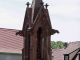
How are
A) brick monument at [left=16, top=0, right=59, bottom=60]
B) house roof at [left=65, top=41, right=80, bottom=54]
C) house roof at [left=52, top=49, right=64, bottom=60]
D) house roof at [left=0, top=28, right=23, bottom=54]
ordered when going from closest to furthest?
brick monument at [left=16, top=0, right=59, bottom=60], house roof at [left=0, top=28, right=23, bottom=54], house roof at [left=65, top=41, right=80, bottom=54], house roof at [left=52, top=49, right=64, bottom=60]

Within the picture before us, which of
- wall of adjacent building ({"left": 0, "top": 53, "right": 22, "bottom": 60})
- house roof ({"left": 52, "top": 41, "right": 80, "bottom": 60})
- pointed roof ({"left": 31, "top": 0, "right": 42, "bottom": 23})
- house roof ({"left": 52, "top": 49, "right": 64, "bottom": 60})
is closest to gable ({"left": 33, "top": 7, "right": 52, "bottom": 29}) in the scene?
pointed roof ({"left": 31, "top": 0, "right": 42, "bottom": 23})

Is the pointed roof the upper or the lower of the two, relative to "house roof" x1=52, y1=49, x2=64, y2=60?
upper

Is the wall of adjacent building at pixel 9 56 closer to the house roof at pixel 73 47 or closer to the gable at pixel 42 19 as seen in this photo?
the gable at pixel 42 19

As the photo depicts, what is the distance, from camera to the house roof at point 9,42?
31.4m

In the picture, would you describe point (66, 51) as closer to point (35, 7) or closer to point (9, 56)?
point (9, 56)

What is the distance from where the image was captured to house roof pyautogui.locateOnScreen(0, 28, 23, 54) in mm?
31375

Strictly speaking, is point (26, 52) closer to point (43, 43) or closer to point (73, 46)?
point (43, 43)

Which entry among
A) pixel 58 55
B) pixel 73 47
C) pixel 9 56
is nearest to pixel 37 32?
pixel 9 56

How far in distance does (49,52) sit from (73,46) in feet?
101

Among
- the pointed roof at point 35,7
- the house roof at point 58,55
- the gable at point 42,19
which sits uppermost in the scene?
the pointed roof at point 35,7

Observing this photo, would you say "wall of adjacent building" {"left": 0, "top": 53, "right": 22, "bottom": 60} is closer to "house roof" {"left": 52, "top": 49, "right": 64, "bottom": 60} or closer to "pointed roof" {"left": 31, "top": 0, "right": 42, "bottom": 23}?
"pointed roof" {"left": 31, "top": 0, "right": 42, "bottom": 23}

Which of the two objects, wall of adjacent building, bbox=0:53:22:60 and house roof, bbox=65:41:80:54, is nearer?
wall of adjacent building, bbox=0:53:22:60

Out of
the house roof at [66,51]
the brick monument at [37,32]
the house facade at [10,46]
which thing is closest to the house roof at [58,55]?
the house roof at [66,51]

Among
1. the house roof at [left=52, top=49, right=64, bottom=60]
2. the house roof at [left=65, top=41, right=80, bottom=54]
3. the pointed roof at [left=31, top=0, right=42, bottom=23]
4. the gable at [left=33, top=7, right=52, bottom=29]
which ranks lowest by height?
the house roof at [left=52, top=49, right=64, bottom=60]
